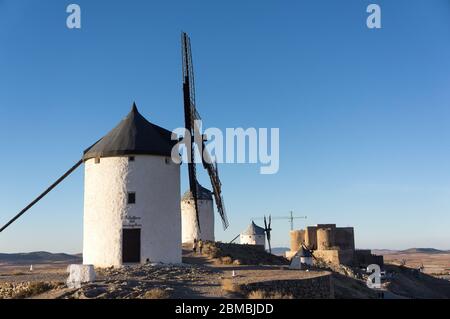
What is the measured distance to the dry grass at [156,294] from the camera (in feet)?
43.7

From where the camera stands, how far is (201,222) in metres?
39.5

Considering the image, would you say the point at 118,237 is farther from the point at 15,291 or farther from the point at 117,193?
the point at 15,291

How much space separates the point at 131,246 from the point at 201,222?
19447 mm

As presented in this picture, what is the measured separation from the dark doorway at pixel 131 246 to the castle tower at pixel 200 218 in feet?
59.5

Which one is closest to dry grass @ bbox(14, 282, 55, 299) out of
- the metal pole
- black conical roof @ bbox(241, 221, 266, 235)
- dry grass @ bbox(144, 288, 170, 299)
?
dry grass @ bbox(144, 288, 170, 299)

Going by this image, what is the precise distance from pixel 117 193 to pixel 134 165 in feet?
4.34

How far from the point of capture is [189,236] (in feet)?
128

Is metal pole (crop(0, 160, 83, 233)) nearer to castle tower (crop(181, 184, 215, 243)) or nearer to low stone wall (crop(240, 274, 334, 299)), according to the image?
low stone wall (crop(240, 274, 334, 299))

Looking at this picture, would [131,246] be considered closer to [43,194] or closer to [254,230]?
[43,194]

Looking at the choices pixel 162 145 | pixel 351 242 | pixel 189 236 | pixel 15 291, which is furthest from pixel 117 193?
pixel 351 242

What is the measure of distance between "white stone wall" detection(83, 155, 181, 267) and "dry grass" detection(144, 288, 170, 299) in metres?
6.56

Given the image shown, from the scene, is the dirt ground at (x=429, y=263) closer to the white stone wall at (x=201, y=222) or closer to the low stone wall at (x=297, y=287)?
the white stone wall at (x=201, y=222)

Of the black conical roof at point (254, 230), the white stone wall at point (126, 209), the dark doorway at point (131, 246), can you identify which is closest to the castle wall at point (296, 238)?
the black conical roof at point (254, 230)

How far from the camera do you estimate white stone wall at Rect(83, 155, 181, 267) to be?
66.3 ft
